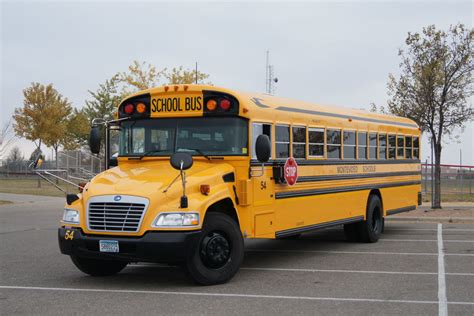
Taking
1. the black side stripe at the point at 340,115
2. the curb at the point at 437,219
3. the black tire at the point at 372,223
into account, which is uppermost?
the black side stripe at the point at 340,115

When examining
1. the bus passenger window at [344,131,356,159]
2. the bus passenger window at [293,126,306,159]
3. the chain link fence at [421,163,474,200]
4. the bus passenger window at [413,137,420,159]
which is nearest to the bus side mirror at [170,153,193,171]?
the bus passenger window at [293,126,306,159]

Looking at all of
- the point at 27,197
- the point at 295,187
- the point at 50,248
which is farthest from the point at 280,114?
the point at 27,197

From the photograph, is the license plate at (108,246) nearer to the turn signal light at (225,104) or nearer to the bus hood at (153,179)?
the bus hood at (153,179)

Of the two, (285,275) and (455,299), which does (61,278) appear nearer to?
(285,275)

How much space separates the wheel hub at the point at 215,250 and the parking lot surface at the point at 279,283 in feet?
1.00

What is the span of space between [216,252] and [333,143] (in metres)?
4.17

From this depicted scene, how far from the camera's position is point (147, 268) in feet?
32.6

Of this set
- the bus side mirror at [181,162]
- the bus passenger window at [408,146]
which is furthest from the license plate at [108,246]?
the bus passenger window at [408,146]

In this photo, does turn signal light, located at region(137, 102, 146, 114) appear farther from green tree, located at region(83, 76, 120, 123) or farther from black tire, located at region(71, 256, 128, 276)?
green tree, located at region(83, 76, 120, 123)

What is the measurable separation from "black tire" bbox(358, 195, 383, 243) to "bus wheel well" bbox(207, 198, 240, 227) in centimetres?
469

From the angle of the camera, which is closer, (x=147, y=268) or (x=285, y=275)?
(x=285, y=275)

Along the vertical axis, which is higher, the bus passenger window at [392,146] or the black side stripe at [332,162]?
the bus passenger window at [392,146]

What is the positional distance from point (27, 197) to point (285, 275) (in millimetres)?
20665

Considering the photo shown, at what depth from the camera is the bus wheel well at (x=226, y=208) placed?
8.77 meters
